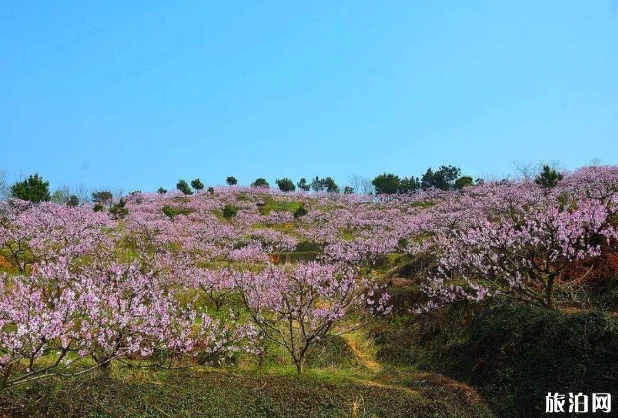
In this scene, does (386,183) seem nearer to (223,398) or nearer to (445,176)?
(445,176)

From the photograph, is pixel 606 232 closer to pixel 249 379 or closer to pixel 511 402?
pixel 511 402

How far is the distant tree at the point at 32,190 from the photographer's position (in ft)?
149

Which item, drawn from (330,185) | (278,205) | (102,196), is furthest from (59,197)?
(330,185)

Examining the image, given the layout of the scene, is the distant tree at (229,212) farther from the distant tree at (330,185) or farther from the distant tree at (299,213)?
the distant tree at (330,185)

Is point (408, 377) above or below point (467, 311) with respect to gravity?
below

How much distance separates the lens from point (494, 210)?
37.6 m

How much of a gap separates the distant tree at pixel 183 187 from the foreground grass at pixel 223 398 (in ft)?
224

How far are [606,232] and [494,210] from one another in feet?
76.7

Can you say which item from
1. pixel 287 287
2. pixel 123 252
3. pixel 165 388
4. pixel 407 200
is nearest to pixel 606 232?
pixel 287 287

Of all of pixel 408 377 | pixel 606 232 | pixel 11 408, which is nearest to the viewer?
pixel 11 408

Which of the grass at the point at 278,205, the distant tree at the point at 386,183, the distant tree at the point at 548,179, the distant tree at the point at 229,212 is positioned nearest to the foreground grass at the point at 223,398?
the distant tree at the point at 548,179

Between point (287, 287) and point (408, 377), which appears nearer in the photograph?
point (408, 377)

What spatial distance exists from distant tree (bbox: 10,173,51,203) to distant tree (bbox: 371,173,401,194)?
182 feet

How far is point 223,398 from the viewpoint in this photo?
1020 centimetres
